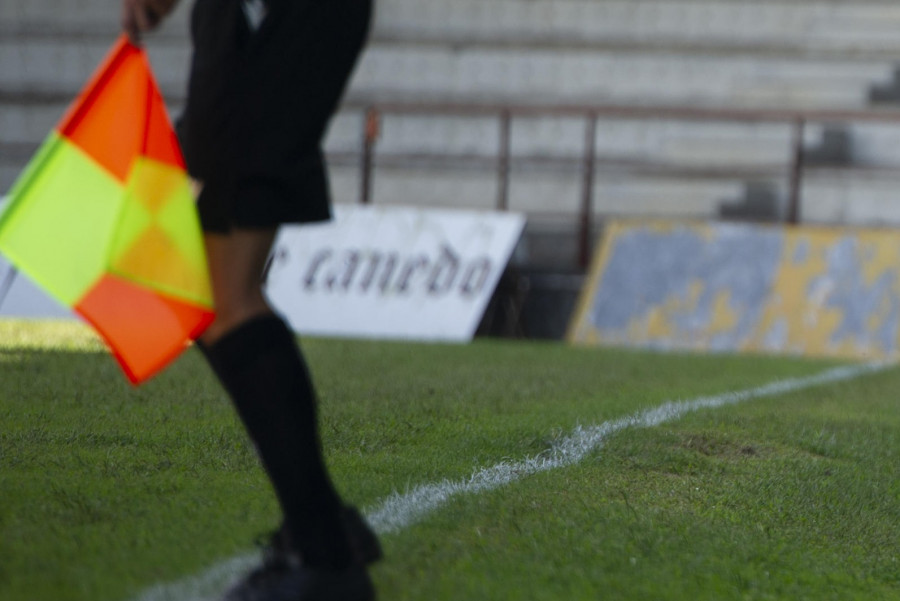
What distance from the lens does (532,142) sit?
13.4 metres

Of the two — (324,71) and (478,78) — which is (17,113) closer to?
(478,78)

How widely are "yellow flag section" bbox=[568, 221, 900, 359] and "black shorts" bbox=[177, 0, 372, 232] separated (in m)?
7.02

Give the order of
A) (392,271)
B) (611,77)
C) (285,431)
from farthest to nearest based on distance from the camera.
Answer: (611,77), (392,271), (285,431)

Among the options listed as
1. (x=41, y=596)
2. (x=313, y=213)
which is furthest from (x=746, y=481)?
(x=41, y=596)

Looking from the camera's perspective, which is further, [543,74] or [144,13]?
[543,74]

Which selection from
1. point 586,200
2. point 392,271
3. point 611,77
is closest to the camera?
point 392,271

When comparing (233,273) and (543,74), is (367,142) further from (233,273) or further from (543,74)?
(233,273)

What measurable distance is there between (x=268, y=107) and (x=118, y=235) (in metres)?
0.30

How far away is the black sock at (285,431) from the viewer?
2.21m

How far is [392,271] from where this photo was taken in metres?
9.55

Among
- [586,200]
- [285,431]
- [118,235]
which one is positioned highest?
[118,235]

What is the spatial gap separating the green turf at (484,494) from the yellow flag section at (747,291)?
3.53 meters

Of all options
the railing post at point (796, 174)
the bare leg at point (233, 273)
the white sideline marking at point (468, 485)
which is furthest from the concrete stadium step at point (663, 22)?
the bare leg at point (233, 273)

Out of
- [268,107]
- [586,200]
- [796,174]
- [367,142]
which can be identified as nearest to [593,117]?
[586,200]
